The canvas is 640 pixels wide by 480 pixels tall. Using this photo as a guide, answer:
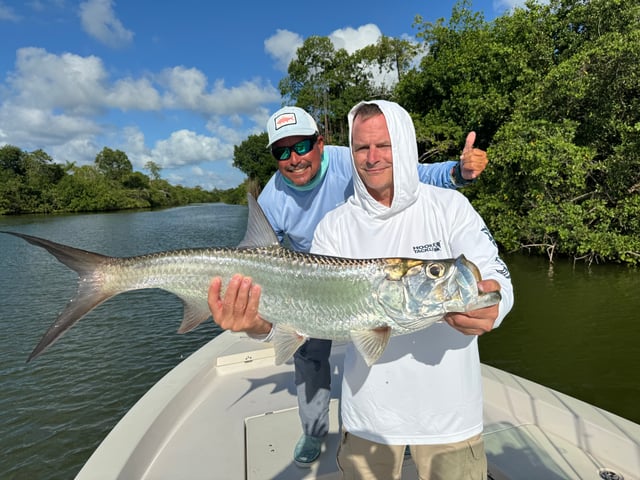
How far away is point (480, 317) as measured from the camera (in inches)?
76.1

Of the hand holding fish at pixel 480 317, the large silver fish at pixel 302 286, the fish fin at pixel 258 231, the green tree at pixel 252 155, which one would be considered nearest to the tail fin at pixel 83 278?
the large silver fish at pixel 302 286

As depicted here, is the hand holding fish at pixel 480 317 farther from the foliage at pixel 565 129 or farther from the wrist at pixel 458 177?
the foliage at pixel 565 129

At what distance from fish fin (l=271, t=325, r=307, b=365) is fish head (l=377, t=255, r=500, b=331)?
0.60 m

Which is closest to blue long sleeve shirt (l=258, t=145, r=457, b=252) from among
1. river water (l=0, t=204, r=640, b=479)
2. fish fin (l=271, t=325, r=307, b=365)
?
fish fin (l=271, t=325, r=307, b=365)

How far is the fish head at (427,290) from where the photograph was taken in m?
1.94

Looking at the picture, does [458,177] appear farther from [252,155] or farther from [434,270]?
[252,155]

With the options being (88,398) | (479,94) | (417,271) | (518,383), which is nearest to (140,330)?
(88,398)

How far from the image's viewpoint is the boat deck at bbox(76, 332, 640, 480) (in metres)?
3.16

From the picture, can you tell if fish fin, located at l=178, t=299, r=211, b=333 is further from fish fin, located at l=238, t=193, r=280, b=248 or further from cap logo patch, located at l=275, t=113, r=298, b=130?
cap logo patch, located at l=275, t=113, r=298, b=130

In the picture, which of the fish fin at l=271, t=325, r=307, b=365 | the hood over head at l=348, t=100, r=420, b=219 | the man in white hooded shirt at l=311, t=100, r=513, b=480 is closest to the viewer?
the man in white hooded shirt at l=311, t=100, r=513, b=480

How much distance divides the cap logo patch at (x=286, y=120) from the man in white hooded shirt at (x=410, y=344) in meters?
1.02

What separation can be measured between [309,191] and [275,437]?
2.45 metres

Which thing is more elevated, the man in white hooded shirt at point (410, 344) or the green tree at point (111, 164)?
the green tree at point (111, 164)

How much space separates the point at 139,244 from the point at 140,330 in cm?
1927
